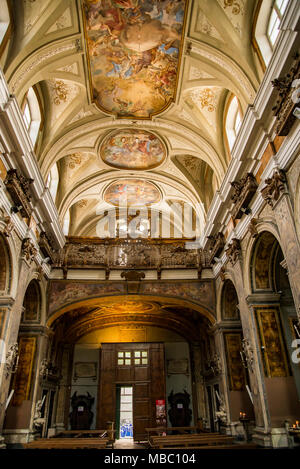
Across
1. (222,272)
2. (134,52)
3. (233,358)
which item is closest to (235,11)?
(134,52)

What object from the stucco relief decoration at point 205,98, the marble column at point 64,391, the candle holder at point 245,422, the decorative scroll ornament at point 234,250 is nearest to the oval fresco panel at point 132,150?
the stucco relief decoration at point 205,98

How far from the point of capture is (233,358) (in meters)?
12.3

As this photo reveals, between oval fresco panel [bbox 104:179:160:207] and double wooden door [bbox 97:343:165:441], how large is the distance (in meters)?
7.61

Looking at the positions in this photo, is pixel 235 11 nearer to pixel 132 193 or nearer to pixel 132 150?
pixel 132 150

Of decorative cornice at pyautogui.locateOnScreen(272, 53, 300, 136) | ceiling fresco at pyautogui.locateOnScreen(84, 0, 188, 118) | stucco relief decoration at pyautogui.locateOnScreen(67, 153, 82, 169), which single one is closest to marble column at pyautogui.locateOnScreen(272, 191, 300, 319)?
decorative cornice at pyautogui.locateOnScreen(272, 53, 300, 136)

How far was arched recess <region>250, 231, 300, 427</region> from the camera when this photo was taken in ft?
28.0

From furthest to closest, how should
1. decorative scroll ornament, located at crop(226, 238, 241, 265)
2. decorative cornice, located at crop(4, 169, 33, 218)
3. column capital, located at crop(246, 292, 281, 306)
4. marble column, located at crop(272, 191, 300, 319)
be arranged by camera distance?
decorative scroll ornament, located at crop(226, 238, 241, 265) → column capital, located at crop(246, 292, 281, 306) → decorative cornice, located at crop(4, 169, 33, 218) → marble column, located at crop(272, 191, 300, 319)

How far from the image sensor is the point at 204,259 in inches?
558

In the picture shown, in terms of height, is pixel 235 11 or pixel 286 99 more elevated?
pixel 235 11

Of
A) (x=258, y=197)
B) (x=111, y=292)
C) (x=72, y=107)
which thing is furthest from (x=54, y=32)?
(x=111, y=292)

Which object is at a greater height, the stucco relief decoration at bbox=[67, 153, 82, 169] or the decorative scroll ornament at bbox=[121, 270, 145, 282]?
the stucco relief decoration at bbox=[67, 153, 82, 169]

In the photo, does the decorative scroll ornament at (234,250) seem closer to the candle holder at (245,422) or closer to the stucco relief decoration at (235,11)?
the candle holder at (245,422)

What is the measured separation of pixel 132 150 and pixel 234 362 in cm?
933

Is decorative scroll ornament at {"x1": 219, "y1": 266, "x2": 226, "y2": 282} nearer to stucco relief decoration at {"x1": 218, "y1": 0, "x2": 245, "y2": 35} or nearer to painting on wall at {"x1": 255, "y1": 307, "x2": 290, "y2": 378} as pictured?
painting on wall at {"x1": 255, "y1": 307, "x2": 290, "y2": 378}
